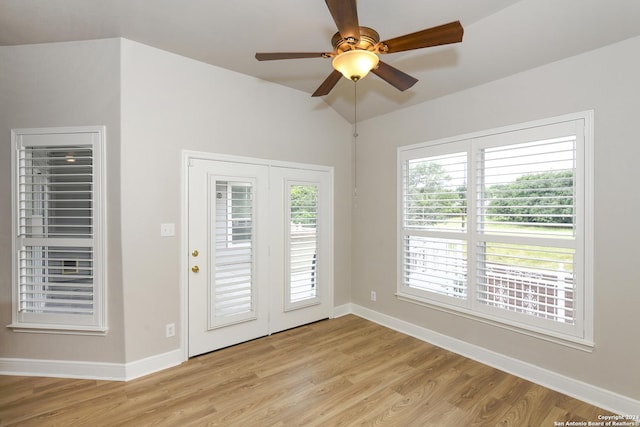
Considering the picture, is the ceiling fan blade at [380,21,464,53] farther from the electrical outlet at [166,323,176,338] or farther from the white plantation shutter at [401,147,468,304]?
the electrical outlet at [166,323,176,338]

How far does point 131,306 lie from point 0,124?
1.91 meters

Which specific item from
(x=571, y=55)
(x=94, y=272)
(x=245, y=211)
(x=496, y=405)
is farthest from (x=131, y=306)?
(x=571, y=55)

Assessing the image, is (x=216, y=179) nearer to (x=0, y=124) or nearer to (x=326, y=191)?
(x=326, y=191)

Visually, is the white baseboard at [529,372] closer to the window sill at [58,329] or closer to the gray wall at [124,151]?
the gray wall at [124,151]

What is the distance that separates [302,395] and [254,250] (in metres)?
1.54

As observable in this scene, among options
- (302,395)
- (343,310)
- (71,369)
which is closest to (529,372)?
(302,395)

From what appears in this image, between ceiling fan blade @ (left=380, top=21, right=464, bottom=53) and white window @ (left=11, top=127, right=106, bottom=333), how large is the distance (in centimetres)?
246

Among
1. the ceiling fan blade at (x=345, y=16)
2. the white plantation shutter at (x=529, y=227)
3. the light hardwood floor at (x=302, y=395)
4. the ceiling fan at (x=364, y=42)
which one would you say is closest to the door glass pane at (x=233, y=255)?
the light hardwood floor at (x=302, y=395)

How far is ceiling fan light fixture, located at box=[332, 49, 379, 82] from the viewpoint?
177 centimetres

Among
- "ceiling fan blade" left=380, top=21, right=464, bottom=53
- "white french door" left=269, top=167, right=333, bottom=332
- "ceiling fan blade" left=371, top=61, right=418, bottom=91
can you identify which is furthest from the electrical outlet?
"ceiling fan blade" left=380, top=21, right=464, bottom=53

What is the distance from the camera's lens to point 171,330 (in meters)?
2.89

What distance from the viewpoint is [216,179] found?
124 inches

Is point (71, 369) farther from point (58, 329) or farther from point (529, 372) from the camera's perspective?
point (529, 372)

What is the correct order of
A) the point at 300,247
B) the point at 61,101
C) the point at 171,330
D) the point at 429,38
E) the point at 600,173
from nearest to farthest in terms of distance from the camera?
the point at 429,38 < the point at 600,173 < the point at 61,101 < the point at 171,330 < the point at 300,247
